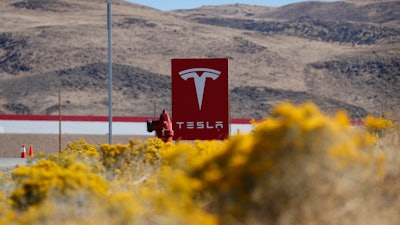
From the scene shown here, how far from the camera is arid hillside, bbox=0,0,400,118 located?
243ft

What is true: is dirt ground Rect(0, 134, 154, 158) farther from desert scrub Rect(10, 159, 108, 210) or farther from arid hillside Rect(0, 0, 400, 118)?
desert scrub Rect(10, 159, 108, 210)

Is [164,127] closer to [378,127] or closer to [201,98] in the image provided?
[201,98]

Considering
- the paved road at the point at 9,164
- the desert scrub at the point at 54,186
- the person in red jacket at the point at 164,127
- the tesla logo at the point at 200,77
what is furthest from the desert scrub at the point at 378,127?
the paved road at the point at 9,164

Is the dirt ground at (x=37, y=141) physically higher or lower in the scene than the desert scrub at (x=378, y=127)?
lower

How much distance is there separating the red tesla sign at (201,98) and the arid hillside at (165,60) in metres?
42.4

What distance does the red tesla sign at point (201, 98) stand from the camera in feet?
63.1

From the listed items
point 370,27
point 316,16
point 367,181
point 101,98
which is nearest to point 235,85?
point 101,98

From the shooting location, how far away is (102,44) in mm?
88000

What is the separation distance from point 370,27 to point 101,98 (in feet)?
139

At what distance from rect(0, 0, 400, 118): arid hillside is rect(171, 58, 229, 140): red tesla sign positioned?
4236 cm

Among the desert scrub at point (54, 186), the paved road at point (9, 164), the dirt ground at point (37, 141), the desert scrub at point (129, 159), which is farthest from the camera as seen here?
the dirt ground at point (37, 141)

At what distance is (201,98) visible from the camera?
63.4 feet

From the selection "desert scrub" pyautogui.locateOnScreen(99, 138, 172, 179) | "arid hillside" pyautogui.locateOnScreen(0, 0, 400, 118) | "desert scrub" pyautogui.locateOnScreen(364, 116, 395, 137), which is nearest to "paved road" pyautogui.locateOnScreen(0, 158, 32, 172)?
"desert scrub" pyautogui.locateOnScreen(99, 138, 172, 179)

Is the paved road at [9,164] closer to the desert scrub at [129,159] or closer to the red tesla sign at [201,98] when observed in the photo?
the red tesla sign at [201,98]
